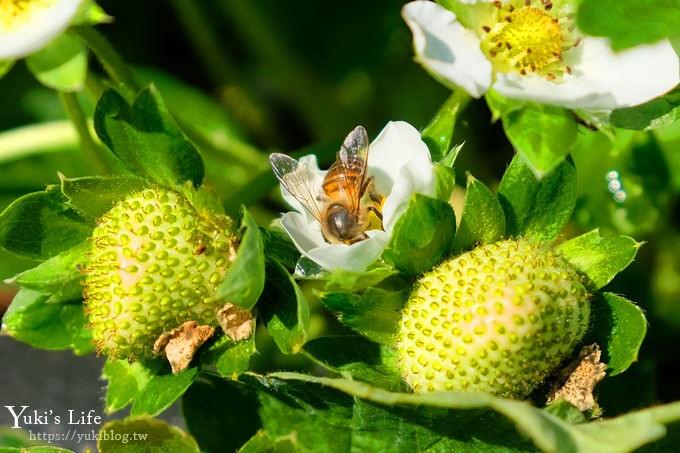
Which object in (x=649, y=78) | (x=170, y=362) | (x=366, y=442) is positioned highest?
(x=649, y=78)

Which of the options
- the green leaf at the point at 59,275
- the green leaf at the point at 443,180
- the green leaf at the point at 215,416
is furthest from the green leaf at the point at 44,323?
the green leaf at the point at 443,180

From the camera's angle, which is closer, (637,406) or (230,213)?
(230,213)

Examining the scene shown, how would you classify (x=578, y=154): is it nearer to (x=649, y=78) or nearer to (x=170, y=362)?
(x=649, y=78)

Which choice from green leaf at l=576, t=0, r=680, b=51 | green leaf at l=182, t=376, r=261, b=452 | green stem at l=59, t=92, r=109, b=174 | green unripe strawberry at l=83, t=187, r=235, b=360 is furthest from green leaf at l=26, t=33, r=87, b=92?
green leaf at l=576, t=0, r=680, b=51

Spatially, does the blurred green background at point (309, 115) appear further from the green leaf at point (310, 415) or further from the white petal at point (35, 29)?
the green leaf at point (310, 415)

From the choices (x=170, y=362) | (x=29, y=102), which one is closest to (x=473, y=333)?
(x=170, y=362)

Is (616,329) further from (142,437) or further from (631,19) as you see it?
(142,437)

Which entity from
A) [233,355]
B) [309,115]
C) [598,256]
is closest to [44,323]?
[233,355]
